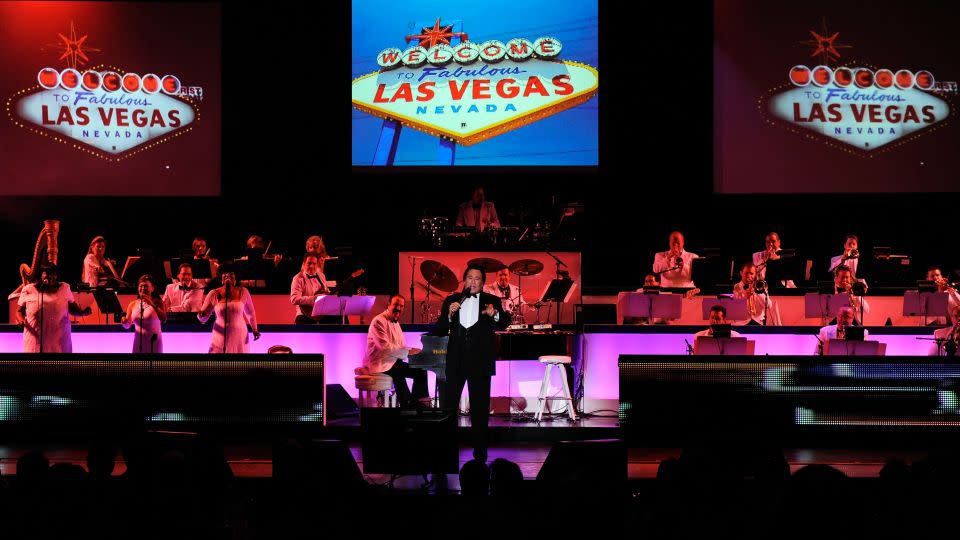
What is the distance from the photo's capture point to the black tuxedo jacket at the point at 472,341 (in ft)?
25.9

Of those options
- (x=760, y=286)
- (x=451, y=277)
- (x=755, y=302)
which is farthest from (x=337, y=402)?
(x=760, y=286)

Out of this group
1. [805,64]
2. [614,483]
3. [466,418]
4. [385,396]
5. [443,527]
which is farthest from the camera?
[805,64]

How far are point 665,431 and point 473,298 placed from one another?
2155 mm

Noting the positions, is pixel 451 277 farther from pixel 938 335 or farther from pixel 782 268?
pixel 938 335

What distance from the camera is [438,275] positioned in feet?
45.0

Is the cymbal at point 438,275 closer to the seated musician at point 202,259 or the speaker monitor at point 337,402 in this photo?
the seated musician at point 202,259

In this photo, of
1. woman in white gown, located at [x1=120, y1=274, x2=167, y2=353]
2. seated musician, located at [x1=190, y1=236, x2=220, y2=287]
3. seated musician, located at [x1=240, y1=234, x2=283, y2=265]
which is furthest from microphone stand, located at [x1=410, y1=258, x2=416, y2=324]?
woman in white gown, located at [x1=120, y1=274, x2=167, y2=353]

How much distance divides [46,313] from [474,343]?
4997 mm

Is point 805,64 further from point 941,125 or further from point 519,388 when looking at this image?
point 519,388

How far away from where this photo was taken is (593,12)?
15234mm

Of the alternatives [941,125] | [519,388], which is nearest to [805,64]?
[941,125]

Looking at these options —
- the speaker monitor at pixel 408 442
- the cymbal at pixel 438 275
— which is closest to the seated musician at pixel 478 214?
the cymbal at pixel 438 275

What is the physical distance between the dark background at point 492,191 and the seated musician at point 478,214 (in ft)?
2.10

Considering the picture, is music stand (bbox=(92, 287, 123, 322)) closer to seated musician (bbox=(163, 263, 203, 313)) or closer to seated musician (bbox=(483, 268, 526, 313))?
seated musician (bbox=(163, 263, 203, 313))
